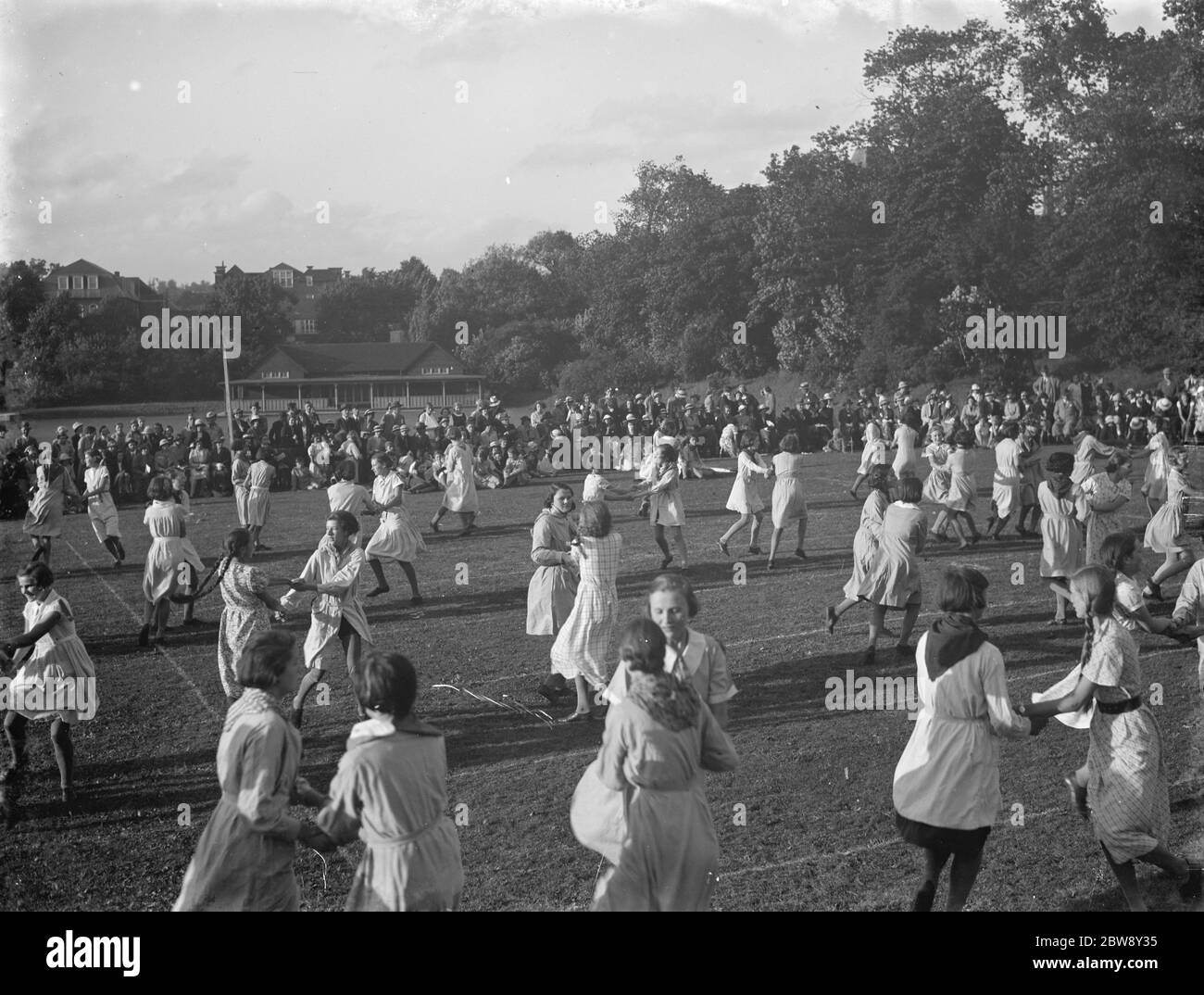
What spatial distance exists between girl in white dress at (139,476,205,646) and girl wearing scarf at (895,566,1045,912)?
858 centimetres

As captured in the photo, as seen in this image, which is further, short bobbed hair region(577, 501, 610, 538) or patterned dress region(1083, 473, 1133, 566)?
patterned dress region(1083, 473, 1133, 566)

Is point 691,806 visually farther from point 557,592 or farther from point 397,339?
point 397,339

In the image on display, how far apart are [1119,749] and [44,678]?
671 cm

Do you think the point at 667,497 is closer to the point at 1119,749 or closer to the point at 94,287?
the point at 1119,749

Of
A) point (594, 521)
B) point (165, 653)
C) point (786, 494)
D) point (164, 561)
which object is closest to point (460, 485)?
point (786, 494)

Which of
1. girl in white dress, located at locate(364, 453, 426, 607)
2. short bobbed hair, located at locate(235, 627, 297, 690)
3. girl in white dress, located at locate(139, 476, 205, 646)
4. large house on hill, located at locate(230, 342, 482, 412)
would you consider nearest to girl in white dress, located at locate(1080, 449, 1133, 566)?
girl in white dress, located at locate(364, 453, 426, 607)

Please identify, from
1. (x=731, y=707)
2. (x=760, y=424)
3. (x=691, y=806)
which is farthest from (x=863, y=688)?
(x=760, y=424)

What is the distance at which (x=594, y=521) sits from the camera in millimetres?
8922

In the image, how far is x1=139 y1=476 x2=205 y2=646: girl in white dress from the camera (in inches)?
469

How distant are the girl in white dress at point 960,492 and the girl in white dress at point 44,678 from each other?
12.3 metres

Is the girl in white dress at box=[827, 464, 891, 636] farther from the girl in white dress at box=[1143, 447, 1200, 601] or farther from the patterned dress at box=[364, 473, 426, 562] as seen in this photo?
the patterned dress at box=[364, 473, 426, 562]

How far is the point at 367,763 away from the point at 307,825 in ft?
1.51

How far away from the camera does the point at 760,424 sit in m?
30.7

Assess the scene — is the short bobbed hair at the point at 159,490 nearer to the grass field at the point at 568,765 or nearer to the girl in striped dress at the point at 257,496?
the grass field at the point at 568,765
